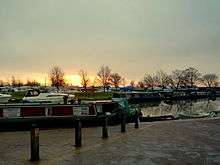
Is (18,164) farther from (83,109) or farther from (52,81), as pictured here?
(52,81)

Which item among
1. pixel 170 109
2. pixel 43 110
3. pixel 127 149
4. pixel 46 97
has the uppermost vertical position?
pixel 46 97

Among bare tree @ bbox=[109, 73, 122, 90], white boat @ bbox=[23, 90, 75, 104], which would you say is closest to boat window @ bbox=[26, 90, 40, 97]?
white boat @ bbox=[23, 90, 75, 104]

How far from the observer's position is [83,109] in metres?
25.5

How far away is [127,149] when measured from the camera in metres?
14.4

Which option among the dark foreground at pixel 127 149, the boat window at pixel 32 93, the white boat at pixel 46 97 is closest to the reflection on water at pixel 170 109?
the white boat at pixel 46 97

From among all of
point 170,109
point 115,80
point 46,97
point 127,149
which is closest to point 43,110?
point 127,149

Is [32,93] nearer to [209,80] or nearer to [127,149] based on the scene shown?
[127,149]

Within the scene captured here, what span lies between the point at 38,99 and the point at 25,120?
17556 mm

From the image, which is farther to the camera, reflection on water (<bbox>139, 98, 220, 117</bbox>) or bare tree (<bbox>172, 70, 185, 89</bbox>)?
bare tree (<bbox>172, 70, 185, 89</bbox>)

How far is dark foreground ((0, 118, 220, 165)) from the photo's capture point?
40.2ft

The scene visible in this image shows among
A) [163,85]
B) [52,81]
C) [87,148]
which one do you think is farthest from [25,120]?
[163,85]

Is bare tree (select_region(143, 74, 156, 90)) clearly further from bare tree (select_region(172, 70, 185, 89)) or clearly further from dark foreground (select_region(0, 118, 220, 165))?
dark foreground (select_region(0, 118, 220, 165))

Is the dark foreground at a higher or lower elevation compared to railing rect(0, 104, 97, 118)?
lower

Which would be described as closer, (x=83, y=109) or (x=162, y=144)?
(x=162, y=144)
